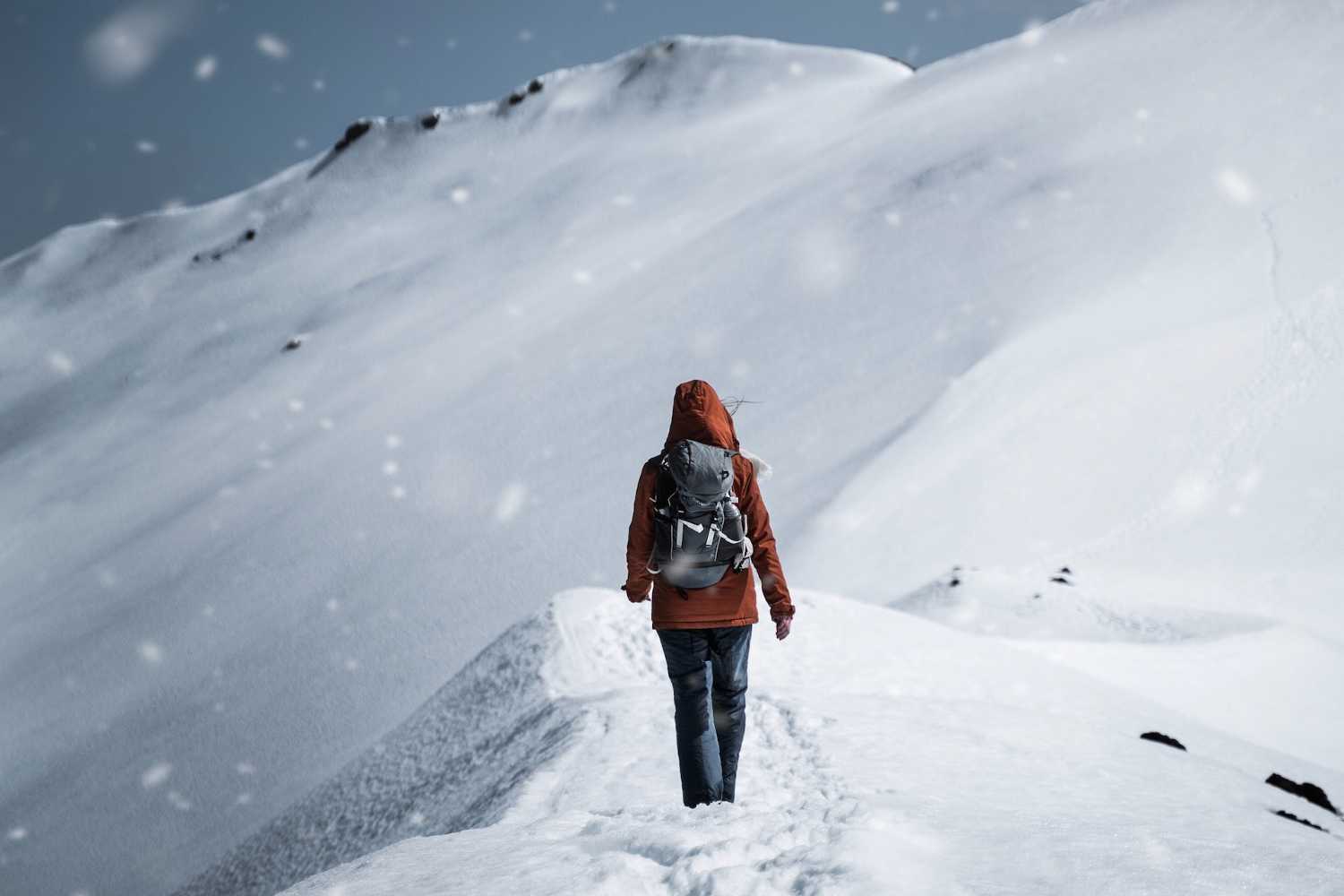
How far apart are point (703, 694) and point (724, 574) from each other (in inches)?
17.8

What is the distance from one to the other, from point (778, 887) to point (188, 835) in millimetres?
9960

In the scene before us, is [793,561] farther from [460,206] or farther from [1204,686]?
[460,206]

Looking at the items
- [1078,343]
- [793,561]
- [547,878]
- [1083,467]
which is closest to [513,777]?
[547,878]

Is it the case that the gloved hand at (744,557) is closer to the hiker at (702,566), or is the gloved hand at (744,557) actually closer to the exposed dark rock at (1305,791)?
the hiker at (702,566)

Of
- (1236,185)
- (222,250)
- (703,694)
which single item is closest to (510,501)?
(703,694)

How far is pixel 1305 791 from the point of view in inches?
187

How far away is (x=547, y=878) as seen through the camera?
2391 mm

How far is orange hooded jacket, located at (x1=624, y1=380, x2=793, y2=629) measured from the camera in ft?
10.0

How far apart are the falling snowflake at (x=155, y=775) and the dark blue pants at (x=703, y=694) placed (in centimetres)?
1077

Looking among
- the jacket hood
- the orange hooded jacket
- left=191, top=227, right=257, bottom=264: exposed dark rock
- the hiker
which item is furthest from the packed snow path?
left=191, top=227, right=257, bottom=264: exposed dark rock

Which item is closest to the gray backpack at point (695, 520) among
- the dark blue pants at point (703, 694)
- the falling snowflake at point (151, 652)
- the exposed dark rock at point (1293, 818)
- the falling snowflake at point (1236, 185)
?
the dark blue pants at point (703, 694)

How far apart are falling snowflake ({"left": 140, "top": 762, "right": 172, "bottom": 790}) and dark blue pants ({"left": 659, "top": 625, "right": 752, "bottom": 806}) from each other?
10.8 metres

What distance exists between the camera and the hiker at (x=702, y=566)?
3.01 m

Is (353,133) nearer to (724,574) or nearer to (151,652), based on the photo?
(151,652)
